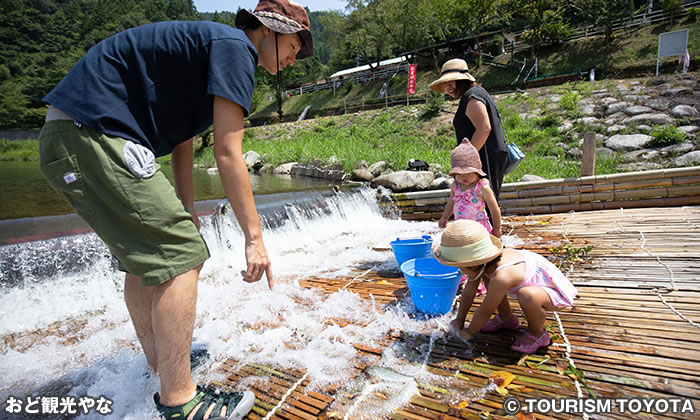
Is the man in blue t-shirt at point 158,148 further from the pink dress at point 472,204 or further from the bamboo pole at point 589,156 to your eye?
the bamboo pole at point 589,156

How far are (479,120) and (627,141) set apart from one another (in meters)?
7.77

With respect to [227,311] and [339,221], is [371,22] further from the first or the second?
[227,311]

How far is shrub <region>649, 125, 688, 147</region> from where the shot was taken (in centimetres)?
780

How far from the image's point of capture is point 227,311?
269 cm

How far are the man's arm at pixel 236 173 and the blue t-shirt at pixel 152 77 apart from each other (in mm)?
58

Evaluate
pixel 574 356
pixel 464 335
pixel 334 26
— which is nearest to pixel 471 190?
pixel 464 335

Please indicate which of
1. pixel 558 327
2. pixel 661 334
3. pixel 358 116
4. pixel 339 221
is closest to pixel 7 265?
pixel 339 221

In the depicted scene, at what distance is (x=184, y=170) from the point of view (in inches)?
72.4

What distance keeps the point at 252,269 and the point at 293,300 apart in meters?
1.41

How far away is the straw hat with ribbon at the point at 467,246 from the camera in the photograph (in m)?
1.83

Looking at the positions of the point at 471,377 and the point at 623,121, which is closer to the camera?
the point at 471,377

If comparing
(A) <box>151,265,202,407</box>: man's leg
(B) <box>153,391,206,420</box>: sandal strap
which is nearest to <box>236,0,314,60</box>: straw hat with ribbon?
(A) <box>151,265,202,407</box>: man's leg

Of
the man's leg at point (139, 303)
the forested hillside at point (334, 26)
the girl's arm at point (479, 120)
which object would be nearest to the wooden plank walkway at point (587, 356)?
the man's leg at point (139, 303)

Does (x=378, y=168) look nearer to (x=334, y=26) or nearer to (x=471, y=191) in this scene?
(x=471, y=191)
